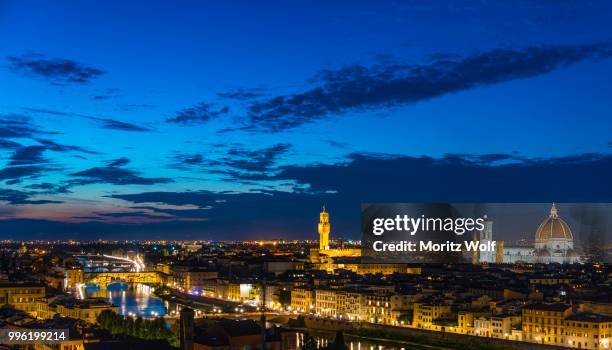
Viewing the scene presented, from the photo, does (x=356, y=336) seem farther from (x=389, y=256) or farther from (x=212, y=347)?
(x=389, y=256)

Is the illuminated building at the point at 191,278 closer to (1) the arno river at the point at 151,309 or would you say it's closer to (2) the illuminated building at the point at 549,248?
(1) the arno river at the point at 151,309

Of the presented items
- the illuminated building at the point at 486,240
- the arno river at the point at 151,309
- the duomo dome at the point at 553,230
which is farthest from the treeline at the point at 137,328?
the duomo dome at the point at 553,230

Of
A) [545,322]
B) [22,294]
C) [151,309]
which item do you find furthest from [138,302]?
[545,322]

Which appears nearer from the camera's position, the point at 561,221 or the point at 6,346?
the point at 6,346

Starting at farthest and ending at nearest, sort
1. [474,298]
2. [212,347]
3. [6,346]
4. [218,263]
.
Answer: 1. [218,263]
2. [474,298]
3. [212,347]
4. [6,346]

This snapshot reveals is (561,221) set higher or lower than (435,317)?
higher

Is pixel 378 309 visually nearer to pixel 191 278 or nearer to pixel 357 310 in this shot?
pixel 357 310

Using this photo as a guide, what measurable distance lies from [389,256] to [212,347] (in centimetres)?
2514

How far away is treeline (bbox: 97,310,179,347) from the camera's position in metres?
13.2

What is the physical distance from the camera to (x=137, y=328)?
1352 centimetres

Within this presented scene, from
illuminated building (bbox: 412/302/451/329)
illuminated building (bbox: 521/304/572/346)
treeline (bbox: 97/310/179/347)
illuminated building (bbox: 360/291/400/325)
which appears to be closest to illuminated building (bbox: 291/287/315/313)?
illuminated building (bbox: 360/291/400/325)

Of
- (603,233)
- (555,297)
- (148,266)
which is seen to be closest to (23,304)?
(555,297)

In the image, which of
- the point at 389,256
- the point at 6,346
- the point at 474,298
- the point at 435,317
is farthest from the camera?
the point at 389,256

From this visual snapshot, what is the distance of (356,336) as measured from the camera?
17.5 m
